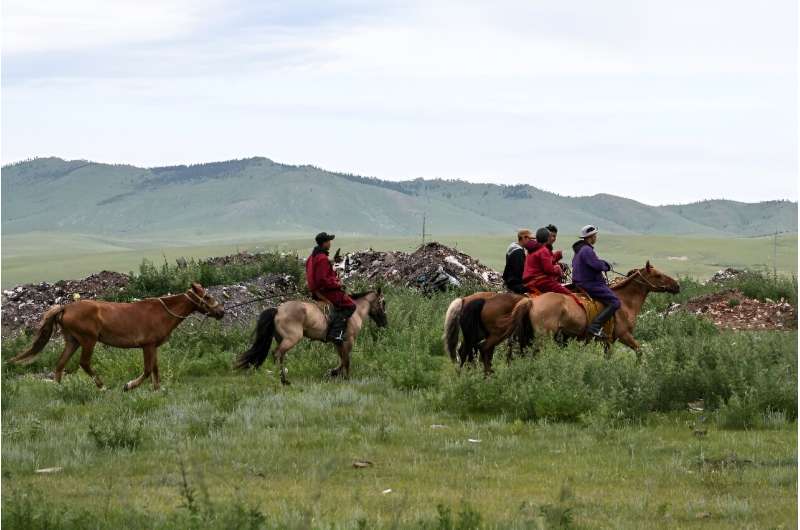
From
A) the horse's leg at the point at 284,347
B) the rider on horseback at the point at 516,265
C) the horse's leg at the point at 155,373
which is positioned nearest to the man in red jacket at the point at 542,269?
the rider on horseback at the point at 516,265

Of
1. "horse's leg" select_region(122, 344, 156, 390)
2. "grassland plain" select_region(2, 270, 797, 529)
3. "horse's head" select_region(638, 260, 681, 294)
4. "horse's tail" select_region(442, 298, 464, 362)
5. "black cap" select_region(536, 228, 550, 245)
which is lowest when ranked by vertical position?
"grassland plain" select_region(2, 270, 797, 529)

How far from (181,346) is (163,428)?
8.63 meters

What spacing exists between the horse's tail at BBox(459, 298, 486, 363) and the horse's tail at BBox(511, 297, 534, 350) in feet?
1.57

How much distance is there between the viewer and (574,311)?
54.7 ft

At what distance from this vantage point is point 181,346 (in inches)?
836

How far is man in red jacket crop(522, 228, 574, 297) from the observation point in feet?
56.7

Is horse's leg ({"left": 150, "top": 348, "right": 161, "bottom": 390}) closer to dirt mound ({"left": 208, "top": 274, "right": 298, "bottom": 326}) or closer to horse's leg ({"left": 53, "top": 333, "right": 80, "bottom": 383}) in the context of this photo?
horse's leg ({"left": 53, "top": 333, "right": 80, "bottom": 383})

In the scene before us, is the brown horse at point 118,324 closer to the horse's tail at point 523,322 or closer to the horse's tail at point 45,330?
the horse's tail at point 45,330

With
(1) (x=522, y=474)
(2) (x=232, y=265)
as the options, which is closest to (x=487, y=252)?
(2) (x=232, y=265)

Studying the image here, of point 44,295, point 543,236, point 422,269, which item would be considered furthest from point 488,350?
point 44,295

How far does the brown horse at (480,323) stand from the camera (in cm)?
1647

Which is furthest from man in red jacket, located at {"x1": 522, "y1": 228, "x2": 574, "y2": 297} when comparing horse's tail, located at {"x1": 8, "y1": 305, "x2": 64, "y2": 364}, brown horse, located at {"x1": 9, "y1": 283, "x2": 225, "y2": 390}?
horse's tail, located at {"x1": 8, "y1": 305, "x2": 64, "y2": 364}

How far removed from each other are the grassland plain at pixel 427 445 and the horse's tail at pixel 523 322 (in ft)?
3.14

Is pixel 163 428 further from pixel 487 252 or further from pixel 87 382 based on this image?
pixel 487 252
